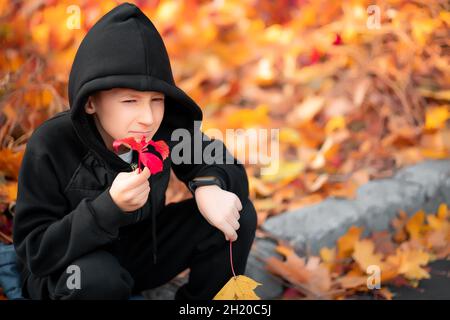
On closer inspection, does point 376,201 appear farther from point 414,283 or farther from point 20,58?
point 20,58

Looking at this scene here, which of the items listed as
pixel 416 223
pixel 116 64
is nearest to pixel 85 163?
pixel 116 64

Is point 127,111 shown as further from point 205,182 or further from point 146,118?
point 205,182

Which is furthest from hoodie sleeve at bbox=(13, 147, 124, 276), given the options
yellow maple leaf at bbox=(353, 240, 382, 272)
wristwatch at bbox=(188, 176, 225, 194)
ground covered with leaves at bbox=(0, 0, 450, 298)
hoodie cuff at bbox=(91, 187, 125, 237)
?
yellow maple leaf at bbox=(353, 240, 382, 272)

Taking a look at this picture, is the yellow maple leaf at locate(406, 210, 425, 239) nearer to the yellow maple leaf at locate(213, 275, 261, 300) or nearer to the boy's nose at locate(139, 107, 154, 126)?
the yellow maple leaf at locate(213, 275, 261, 300)

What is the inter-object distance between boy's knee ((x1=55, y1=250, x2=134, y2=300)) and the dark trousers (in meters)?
0.04

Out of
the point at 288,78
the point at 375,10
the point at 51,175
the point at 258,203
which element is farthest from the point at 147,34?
the point at 288,78

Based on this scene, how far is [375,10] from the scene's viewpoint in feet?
→ 8.27

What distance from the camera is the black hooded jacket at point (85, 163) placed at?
1332mm

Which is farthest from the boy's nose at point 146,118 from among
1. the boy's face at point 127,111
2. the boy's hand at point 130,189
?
the boy's hand at point 130,189

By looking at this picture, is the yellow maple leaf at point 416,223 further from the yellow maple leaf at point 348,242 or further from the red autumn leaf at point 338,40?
the red autumn leaf at point 338,40

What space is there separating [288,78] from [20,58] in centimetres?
108

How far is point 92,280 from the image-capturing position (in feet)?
4.52

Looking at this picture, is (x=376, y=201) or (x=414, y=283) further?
(x=376, y=201)

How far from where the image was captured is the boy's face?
1.36m
